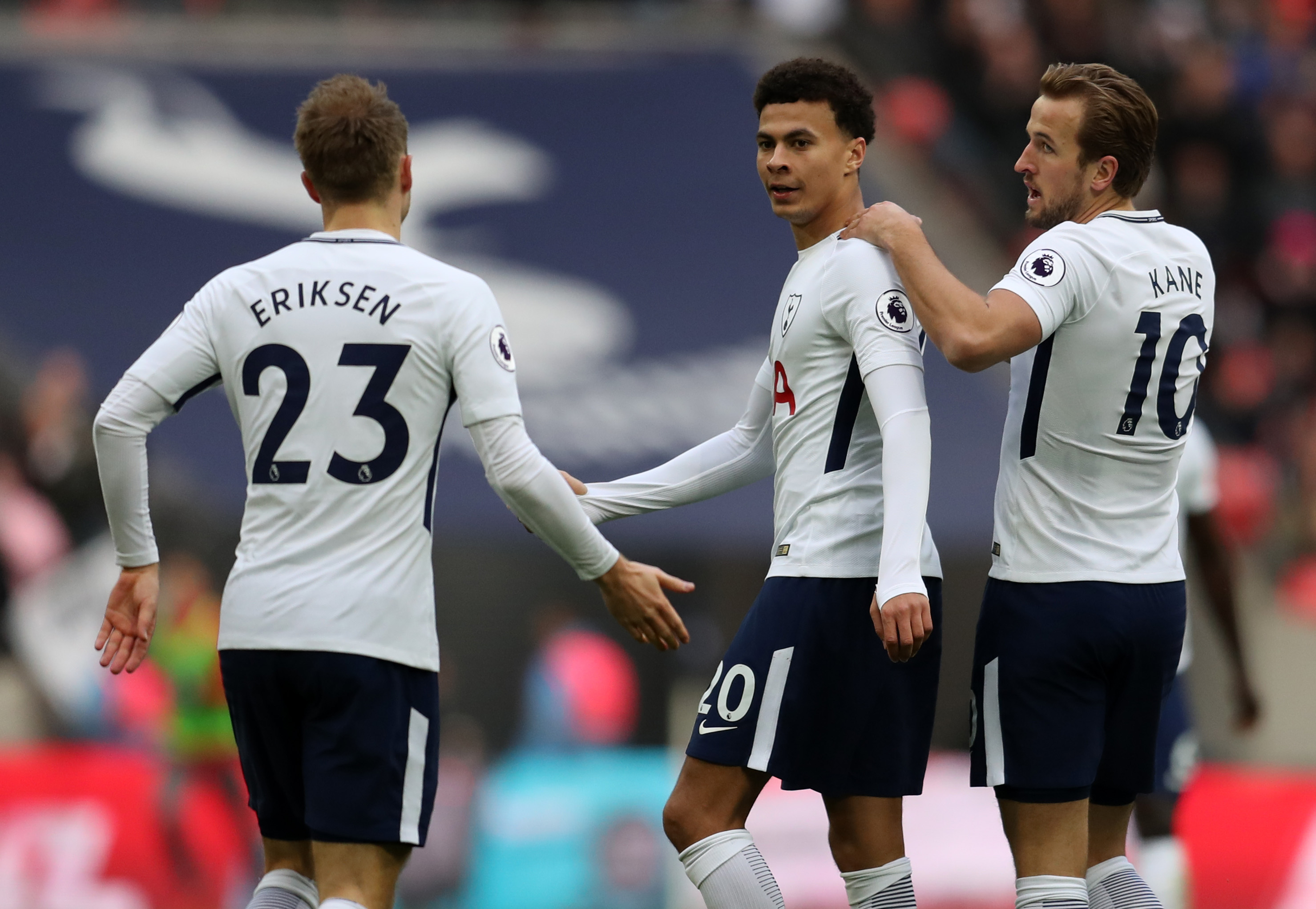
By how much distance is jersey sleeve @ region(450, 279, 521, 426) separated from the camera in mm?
3850

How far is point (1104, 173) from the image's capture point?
4086 millimetres

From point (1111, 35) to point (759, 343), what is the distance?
4907mm

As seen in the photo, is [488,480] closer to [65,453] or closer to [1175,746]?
[1175,746]

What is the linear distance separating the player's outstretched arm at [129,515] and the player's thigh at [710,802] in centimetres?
143

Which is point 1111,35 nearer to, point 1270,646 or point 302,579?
point 1270,646

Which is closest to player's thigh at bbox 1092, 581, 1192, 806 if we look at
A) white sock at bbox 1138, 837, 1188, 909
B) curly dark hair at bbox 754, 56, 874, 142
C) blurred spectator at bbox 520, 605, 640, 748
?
curly dark hair at bbox 754, 56, 874, 142

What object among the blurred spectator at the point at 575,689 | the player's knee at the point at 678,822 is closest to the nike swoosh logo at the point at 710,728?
the player's knee at the point at 678,822

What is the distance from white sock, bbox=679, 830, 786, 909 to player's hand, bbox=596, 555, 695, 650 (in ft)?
1.69

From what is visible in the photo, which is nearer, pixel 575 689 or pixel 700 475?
pixel 700 475

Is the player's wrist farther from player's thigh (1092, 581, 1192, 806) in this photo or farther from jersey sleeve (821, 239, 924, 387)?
player's thigh (1092, 581, 1192, 806)

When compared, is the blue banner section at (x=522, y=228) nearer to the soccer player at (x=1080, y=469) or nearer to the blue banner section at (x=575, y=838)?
the blue banner section at (x=575, y=838)

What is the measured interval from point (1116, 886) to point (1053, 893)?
54 cm

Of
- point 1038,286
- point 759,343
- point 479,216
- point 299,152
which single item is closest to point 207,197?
point 479,216

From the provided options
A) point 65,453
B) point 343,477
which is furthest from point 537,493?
point 65,453
